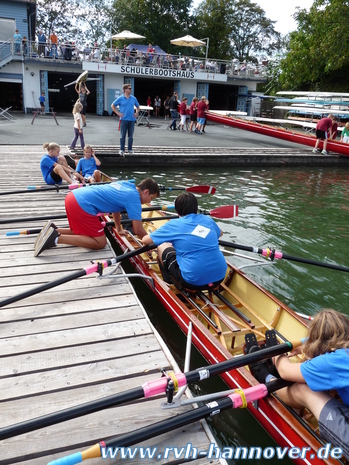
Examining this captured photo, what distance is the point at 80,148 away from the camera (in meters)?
13.3

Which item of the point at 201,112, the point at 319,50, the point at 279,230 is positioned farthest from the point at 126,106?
the point at 319,50

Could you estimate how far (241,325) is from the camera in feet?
14.0

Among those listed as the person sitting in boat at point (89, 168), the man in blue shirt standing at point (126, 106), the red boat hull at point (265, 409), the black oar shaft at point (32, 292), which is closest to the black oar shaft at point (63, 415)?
the red boat hull at point (265, 409)

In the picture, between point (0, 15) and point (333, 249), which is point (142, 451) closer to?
point (333, 249)

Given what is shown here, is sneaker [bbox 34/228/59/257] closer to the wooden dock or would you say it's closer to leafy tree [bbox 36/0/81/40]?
the wooden dock

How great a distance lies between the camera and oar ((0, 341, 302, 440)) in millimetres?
2271

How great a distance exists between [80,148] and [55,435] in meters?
11.9

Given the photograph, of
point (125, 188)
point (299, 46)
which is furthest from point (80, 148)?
point (299, 46)

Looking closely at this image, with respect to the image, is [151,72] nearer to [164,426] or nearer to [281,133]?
[281,133]

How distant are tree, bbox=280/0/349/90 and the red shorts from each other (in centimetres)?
2883

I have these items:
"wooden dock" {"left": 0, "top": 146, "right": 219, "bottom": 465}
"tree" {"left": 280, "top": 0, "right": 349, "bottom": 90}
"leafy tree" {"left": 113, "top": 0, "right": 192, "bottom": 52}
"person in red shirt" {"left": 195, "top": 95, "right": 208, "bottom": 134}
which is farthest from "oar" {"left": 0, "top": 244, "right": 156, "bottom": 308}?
"leafy tree" {"left": 113, "top": 0, "right": 192, "bottom": 52}

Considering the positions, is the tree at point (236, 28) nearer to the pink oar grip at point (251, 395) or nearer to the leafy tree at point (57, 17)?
the leafy tree at point (57, 17)

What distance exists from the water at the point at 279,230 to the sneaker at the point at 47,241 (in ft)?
5.38

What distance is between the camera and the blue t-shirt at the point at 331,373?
7.89 feet
